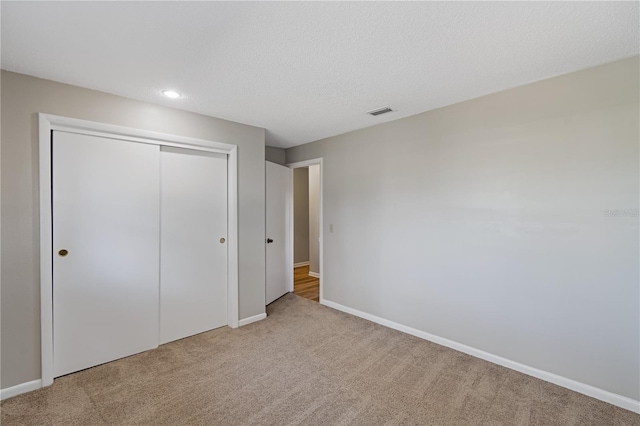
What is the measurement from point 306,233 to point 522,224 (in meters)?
4.85

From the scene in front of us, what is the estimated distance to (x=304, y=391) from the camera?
2131 mm

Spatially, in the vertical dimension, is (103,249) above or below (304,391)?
above

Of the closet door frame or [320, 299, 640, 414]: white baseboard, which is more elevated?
the closet door frame

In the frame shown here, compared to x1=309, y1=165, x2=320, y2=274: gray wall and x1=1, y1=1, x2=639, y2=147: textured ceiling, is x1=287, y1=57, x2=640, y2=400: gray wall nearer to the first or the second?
x1=1, y1=1, x2=639, y2=147: textured ceiling

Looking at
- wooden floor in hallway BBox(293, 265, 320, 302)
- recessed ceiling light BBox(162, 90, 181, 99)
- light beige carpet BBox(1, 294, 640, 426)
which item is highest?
recessed ceiling light BBox(162, 90, 181, 99)

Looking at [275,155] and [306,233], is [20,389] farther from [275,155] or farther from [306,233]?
[306,233]

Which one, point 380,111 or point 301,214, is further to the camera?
point 301,214

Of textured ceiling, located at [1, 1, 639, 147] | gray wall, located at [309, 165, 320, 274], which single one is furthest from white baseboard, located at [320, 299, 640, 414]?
gray wall, located at [309, 165, 320, 274]

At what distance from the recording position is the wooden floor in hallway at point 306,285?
4523 mm

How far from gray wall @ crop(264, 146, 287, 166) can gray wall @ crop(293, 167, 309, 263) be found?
192 cm

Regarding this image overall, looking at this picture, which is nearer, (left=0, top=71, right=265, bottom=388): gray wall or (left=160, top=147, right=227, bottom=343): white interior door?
(left=0, top=71, right=265, bottom=388): gray wall

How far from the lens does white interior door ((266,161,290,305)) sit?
13.4ft

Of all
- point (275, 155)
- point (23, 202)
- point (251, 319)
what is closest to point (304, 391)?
point (251, 319)

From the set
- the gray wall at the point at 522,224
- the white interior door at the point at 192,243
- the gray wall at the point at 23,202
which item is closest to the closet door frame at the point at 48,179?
the gray wall at the point at 23,202
